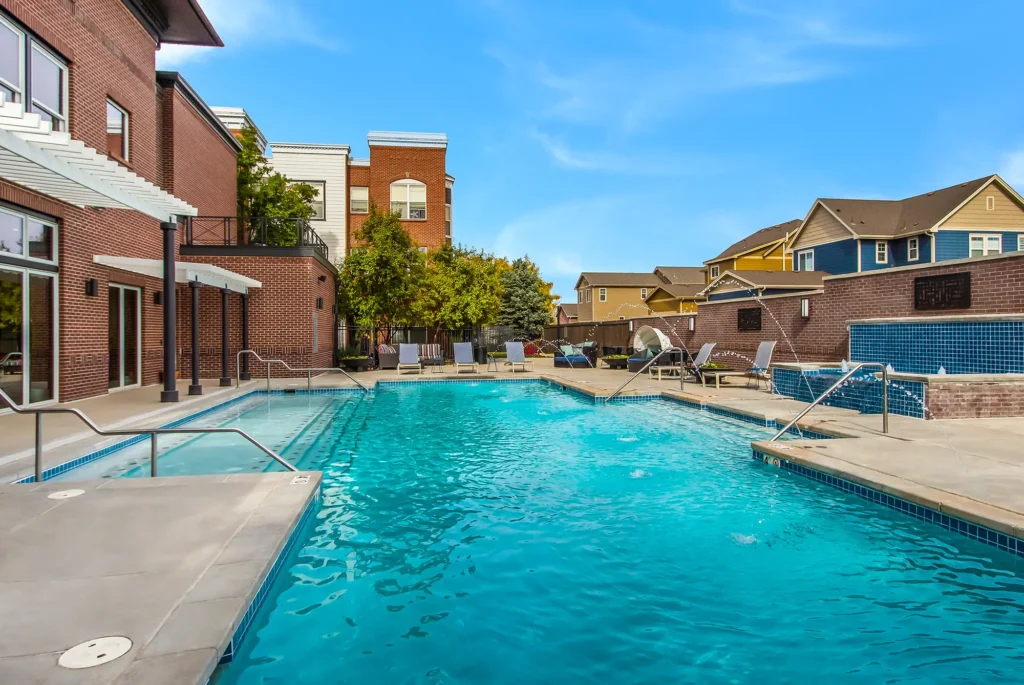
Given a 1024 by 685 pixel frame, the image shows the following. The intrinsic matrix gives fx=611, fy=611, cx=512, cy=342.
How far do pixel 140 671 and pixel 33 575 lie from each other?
1404mm

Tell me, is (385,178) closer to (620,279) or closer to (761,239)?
(761,239)

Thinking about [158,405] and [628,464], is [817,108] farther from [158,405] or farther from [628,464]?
[158,405]

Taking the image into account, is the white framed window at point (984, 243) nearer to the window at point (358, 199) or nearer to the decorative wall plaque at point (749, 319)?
the decorative wall plaque at point (749, 319)

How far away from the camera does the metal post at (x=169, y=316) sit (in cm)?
1034

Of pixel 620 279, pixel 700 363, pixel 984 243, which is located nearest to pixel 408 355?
pixel 700 363

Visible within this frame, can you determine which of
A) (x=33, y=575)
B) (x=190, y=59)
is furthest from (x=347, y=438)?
(x=190, y=59)

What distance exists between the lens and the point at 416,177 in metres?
27.1

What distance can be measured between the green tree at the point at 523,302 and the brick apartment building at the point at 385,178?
35.4ft

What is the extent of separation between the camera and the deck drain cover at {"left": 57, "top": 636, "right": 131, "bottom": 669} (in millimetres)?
2227

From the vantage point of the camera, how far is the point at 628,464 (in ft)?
23.0

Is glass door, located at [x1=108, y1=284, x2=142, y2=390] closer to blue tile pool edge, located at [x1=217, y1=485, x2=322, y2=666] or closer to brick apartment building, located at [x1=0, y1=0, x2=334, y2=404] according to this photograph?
brick apartment building, located at [x1=0, y1=0, x2=334, y2=404]

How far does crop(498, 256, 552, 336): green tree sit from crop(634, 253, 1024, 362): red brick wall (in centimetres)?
1810

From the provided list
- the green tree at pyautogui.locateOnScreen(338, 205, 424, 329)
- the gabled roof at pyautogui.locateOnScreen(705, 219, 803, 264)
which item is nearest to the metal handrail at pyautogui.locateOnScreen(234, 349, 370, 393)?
the green tree at pyautogui.locateOnScreen(338, 205, 424, 329)

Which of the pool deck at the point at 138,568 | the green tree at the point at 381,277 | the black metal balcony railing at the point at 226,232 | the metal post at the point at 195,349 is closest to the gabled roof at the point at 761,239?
the green tree at the point at 381,277
